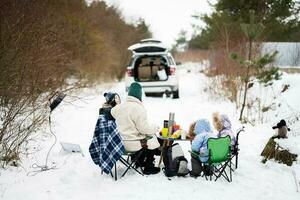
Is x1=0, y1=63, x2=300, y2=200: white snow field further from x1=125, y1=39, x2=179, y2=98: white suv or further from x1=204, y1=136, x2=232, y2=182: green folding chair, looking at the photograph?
x1=125, y1=39, x2=179, y2=98: white suv

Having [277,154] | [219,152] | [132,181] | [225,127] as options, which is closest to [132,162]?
[132,181]

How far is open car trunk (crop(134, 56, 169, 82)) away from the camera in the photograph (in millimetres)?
13328

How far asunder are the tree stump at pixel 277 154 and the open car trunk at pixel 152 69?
275 inches

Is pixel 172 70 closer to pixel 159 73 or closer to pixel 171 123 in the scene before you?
pixel 159 73

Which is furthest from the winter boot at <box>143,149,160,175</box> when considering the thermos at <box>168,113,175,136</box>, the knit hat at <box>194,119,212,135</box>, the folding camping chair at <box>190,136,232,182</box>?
the knit hat at <box>194,119,212,135</box>

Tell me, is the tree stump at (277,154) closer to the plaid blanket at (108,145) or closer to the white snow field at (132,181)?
the white snow field at (132,181)

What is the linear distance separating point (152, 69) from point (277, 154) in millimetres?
8517

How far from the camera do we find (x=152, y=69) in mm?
14445

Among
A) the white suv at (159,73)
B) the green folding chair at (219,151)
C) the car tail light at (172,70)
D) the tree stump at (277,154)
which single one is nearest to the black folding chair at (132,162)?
the green folding chair at (219,151)

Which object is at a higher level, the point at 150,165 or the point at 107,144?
the point at 107,144

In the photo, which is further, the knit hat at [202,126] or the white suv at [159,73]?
the white suv at [159,73]

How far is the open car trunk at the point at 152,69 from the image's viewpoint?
1333 cm

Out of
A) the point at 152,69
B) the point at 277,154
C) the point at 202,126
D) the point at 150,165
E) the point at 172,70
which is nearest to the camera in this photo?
the point at 202,126

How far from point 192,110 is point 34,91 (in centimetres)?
617
